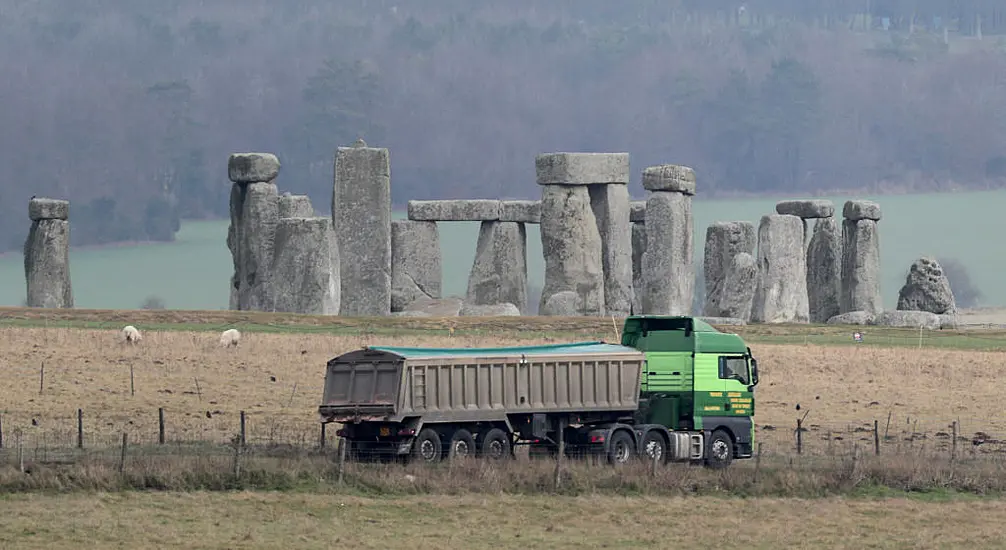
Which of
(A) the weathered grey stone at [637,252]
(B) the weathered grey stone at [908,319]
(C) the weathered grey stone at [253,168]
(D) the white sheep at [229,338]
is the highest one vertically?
(C) the weathered grey stone at [253,168]

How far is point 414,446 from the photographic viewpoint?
26.0 m

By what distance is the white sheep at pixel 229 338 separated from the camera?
3931cm

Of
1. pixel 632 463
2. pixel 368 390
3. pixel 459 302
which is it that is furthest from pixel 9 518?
pixel 459 302

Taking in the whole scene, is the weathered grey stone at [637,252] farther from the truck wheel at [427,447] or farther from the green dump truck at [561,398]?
the truck wheel at [427,447]

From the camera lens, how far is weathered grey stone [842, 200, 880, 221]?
5709cm

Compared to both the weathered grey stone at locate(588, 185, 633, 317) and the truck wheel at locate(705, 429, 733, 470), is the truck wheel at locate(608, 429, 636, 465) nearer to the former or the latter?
the truck wheel at locate(705, 429, 733, 470)

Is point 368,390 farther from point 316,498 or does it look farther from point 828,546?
point 828,546

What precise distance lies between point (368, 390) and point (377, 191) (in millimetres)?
24605

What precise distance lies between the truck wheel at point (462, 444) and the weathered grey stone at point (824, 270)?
33.0 meters

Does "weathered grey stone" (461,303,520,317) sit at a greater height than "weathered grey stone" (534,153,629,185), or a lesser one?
lesser

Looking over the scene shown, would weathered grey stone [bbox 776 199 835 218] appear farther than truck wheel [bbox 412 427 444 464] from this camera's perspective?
Yes

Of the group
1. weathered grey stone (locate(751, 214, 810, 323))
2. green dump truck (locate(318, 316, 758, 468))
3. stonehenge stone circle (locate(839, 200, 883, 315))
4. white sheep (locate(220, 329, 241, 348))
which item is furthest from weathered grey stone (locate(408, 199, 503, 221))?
green dump truck (locate(318, 316, 758, 468))

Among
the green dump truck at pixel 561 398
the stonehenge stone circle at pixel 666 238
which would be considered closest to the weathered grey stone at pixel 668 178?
the stonehenge stone circle at pixel 666 238

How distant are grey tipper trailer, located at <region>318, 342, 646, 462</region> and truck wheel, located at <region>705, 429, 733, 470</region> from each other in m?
1.25
